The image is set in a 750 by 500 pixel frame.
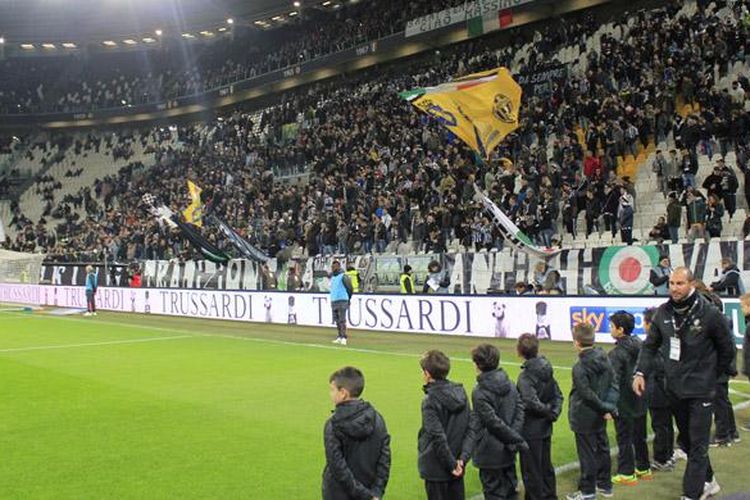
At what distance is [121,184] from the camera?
186 ft

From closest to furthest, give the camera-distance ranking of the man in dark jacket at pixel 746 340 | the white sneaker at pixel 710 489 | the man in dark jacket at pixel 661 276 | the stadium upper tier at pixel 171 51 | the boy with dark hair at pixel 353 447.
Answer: the boy with dark hair at pixel 353 447, the white sneaker at pixel 710 489, the man in dark jacket at pixel 746 340, the man in dark jacket at pixel 661 276, the stadium upper tier at pixel 171 51

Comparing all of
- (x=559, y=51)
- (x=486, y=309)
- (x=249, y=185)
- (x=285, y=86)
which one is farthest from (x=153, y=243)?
(x=486, y=309)

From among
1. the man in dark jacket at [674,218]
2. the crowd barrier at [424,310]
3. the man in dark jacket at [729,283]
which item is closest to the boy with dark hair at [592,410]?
the crowd barrier at [424,310]

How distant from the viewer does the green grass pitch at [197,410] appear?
7359mm

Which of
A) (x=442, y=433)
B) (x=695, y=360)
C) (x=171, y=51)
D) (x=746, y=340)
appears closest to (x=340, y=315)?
(x=746, y=340)

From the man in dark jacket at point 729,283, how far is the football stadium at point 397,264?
0.12 meters

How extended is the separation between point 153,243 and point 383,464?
119ft

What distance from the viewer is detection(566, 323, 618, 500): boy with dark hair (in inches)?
256

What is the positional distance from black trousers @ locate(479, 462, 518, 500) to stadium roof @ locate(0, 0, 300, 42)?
48.6 meters

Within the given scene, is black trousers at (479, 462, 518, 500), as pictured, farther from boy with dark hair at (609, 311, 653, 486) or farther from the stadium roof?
the stadium roof

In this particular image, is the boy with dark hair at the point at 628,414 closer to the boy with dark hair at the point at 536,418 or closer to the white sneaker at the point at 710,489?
the white sneaker at the point at 710,489

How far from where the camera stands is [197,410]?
10805 millimetres

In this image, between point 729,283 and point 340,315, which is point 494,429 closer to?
point 729,283

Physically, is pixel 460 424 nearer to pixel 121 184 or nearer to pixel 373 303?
pixel 373 303
